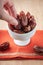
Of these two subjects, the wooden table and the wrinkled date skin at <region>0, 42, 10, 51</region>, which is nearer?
the wrinkled date skin at <region>0, 42, 10, 51</region>

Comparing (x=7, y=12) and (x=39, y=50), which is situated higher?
(x=7, y=12)

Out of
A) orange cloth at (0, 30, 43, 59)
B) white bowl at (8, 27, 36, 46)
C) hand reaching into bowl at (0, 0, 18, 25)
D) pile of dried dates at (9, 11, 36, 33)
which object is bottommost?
orange cloth at (0, 30, 43, 59)

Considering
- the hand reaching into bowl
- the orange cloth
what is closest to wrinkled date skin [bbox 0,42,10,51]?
the orange cloth

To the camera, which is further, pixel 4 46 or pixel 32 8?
pixel 32 8

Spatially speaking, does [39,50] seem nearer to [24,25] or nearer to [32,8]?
[24,25]

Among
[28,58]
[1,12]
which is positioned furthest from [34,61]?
[1,12]

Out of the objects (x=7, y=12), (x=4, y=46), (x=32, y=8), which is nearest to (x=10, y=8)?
(x=7, y=12)

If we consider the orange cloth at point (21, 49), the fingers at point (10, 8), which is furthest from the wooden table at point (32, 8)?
the fingers at point (10, 8)

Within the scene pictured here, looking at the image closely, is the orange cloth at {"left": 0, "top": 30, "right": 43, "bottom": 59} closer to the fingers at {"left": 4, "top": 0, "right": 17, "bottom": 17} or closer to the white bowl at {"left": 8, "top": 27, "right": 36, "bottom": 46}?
the white bowl at {"left": 8, "top": 27, "right": 36, "bottom": 46}
